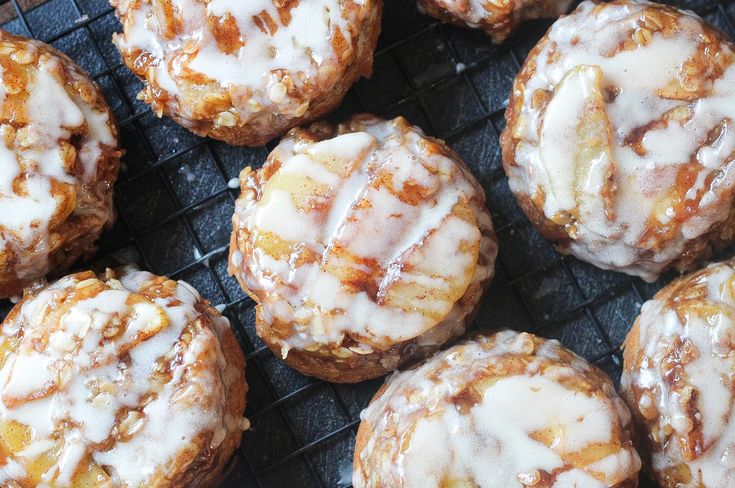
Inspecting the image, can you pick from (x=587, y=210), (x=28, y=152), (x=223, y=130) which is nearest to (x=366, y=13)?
(x=223, y=130)

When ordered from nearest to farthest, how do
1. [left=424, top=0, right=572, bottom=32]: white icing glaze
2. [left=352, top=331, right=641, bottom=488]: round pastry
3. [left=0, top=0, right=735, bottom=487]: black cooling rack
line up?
1. [left=352, top=331, right=641, bottom=488]: round pastry
2. [left=424, top=0, right=572, bottom=32]: white icing glaze
3. [left=0, top=0, right=735, bottom=487]: black cooling rack

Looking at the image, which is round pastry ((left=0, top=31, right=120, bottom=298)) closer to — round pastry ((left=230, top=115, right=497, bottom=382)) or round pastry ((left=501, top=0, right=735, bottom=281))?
round pastry ((left=230, top=115, right=497, bottom=382))

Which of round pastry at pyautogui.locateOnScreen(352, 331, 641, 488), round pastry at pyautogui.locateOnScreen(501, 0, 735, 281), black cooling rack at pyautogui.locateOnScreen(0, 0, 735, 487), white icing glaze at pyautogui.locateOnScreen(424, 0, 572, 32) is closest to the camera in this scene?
round pastry at pyautogui.locateOnScreen(352, 331, 641, 488)

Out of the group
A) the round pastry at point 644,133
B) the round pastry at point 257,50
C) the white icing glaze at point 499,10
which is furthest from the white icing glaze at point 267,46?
the round pastry at point 644,133

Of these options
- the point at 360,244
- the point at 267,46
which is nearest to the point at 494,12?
the point at 267,46

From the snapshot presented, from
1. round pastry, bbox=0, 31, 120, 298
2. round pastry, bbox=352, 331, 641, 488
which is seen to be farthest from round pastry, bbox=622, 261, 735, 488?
round pastry, bbox=0, 31, 120, 298

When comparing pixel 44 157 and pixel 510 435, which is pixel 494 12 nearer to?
pixel 510 435
